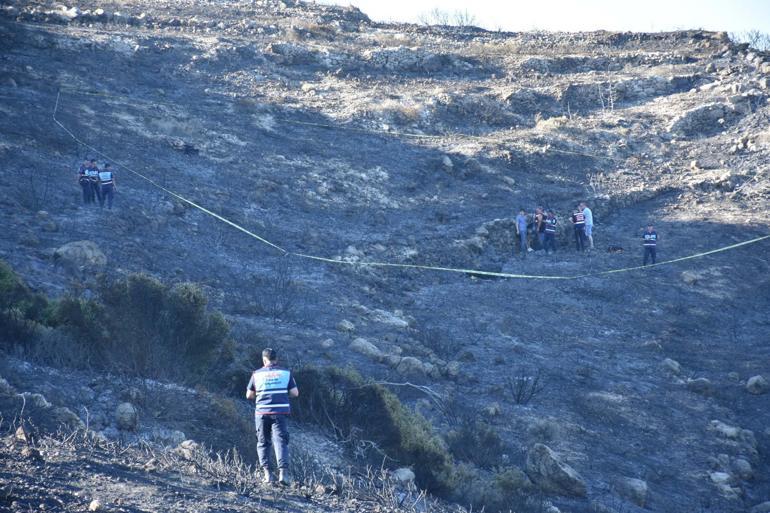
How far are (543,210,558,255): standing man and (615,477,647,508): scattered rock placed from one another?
9736 millimetres

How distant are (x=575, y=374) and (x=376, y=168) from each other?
9.83 m

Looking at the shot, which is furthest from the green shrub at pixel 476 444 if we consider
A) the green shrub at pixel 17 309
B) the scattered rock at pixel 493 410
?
the green shrub at pixel 17 309

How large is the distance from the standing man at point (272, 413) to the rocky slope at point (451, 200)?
2970mm

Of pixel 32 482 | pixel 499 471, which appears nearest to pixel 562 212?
pixel 499 471

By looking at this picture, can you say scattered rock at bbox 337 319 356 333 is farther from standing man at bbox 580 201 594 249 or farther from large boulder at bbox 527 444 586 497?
standing man at bbox 580 201 594 249

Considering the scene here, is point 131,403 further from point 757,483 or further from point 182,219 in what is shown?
point 182,219

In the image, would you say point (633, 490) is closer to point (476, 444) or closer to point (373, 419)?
point (476, 444)

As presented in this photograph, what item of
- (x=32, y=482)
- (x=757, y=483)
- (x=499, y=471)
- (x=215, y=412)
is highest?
(x=32, y=482)

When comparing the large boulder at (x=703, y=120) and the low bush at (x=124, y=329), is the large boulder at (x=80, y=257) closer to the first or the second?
the low bush at (x=124, y=329)

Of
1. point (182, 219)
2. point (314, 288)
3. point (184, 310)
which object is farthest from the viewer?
point (182, 219)

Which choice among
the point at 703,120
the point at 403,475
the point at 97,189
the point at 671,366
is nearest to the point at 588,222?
the point at 671,366

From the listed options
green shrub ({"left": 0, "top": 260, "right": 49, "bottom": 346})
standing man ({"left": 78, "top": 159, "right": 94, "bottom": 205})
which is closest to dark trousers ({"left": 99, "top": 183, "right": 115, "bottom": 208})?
standing man ({"left": 78, "top": 159, "right": 94, "bottom": 205})

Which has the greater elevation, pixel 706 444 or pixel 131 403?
pixel 131 403

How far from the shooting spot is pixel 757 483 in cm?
1115
